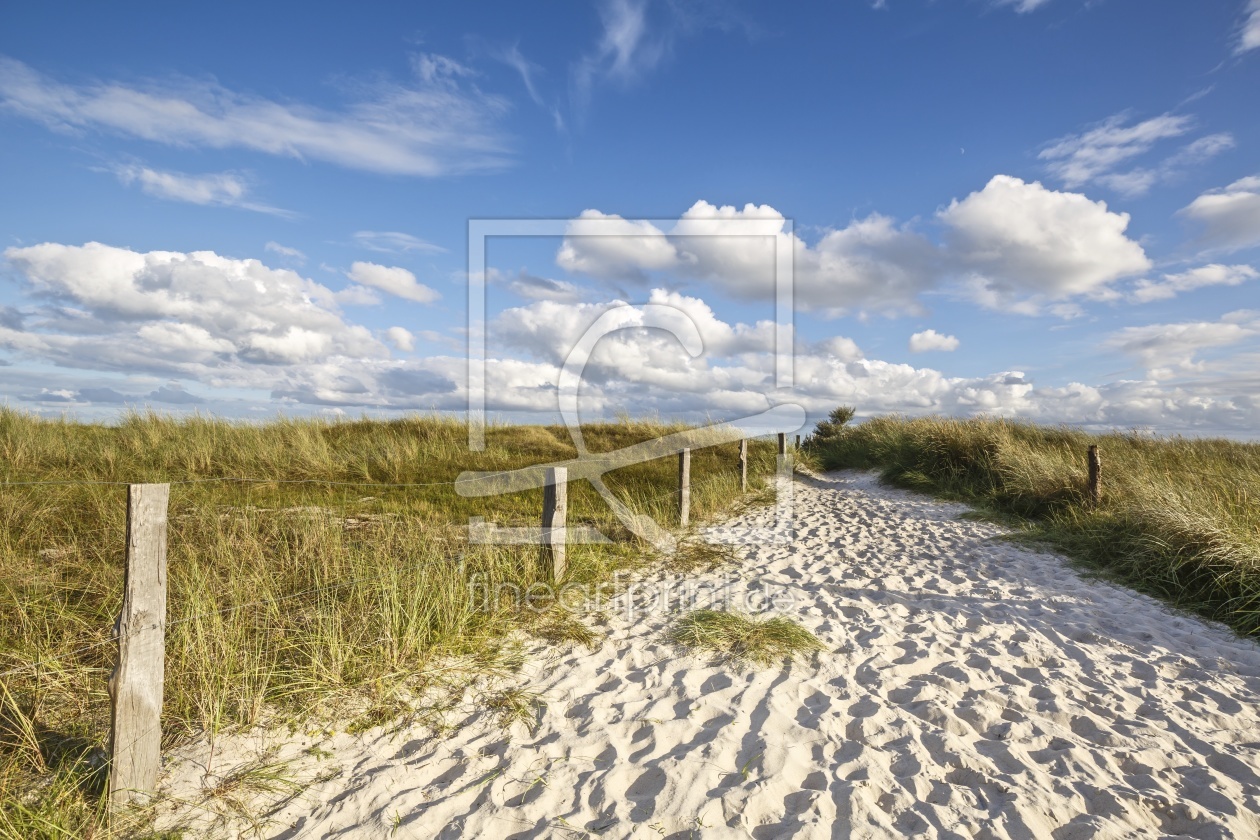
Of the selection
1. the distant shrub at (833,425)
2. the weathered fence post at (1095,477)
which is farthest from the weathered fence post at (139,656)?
the distant shrub at (833,425)

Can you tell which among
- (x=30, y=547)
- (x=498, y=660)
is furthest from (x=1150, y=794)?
(x=30, y=547)

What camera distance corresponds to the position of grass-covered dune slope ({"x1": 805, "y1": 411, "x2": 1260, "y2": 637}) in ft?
19.7

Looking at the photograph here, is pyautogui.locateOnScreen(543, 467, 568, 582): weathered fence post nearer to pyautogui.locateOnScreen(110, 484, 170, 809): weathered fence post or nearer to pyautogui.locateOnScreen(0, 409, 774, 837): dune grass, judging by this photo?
pyautogui.locateOnScreen(0, 409, 774, 837): dune grass

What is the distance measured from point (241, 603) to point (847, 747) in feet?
13.7

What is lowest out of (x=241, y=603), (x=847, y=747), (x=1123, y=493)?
(x=847, y=747)

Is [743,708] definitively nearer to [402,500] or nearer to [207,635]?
[207,635]

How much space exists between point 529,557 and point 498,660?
1.58 m

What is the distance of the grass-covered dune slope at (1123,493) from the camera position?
6.01 metres

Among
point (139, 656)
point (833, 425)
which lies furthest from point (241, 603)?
point (833, 425)

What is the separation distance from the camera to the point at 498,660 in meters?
4.45

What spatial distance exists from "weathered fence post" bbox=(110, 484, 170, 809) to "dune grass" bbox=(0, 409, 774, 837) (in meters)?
0.22

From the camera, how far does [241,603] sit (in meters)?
4.39

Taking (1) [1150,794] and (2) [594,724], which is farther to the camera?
(2) [594,724]

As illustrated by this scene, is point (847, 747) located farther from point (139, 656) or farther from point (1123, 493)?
point (1123, 493)
